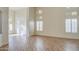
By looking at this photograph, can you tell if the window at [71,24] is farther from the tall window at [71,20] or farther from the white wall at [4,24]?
the white wall at [4,24]

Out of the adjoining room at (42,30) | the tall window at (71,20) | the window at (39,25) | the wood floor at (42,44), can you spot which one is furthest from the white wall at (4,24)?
the tall window at (71,20)

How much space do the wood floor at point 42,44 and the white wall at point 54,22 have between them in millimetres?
101

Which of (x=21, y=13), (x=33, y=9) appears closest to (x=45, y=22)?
(x=33, y=9)

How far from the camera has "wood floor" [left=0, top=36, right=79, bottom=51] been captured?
6.75 feet

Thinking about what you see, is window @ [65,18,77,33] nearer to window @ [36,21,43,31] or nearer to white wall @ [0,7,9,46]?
window @ [36,21,43,31]

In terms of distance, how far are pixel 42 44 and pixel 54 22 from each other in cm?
49

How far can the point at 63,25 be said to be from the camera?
2096 millimetres

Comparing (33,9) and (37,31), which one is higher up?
(33,9)

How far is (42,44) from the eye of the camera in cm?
208

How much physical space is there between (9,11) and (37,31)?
26.5 inches

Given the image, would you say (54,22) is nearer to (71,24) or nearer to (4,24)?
(71,24)

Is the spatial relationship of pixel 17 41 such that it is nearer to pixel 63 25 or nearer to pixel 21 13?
pixel 21 13

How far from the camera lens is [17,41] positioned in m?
2.06
